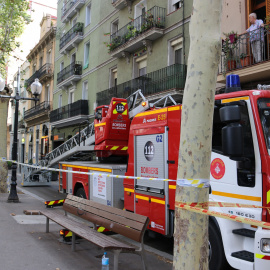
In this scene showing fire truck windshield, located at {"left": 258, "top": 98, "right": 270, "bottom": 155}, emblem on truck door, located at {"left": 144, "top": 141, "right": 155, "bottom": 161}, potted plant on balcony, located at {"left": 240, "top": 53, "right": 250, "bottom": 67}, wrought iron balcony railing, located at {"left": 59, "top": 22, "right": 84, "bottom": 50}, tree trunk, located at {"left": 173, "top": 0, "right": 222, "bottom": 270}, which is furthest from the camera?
wrought iron balcony railing, located at {"left": 59, "top": 22, "right": 84, "bottom": 50}

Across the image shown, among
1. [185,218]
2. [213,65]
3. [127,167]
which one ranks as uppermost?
[213,65]

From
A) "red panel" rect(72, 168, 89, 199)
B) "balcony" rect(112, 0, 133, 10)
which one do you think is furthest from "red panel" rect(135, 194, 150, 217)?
"balcony" rect(112, 0, 133, 10)

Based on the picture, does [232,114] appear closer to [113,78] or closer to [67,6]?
[113,78]

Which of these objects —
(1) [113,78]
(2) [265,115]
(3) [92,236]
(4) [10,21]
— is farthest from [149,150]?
(1) [113,78]

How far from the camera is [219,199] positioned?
4.52 m

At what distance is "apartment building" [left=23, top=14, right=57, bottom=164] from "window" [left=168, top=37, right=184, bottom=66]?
17.9 m

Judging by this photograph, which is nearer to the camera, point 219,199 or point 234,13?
point 219,199

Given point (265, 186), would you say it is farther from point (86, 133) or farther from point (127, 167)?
point (86, 133)

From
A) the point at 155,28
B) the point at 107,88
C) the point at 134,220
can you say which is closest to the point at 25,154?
the point at 107,88

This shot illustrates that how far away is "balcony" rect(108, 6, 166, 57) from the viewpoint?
15.9 meters

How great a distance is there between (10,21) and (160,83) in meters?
7.44

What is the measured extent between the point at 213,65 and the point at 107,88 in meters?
18.7

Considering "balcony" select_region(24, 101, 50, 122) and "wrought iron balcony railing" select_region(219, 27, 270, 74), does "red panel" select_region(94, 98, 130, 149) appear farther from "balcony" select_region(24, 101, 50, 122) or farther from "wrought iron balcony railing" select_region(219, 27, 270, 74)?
"balcony" select_region(24, 101, 50, 122)

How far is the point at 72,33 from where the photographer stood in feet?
86.7
